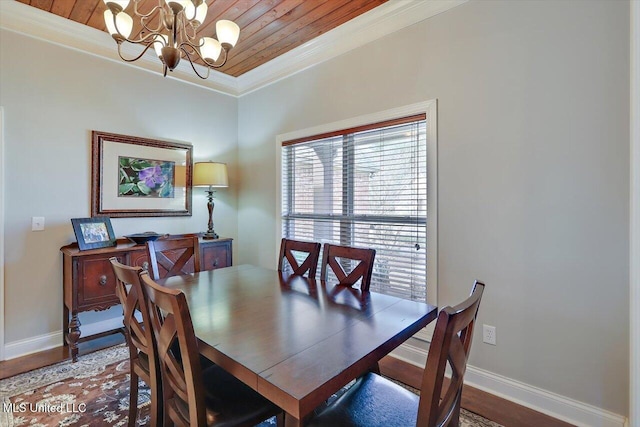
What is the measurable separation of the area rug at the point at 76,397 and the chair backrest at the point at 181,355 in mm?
774

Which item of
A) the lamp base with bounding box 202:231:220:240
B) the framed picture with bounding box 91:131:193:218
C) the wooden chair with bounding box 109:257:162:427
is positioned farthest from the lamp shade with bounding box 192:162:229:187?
the wooden chair with bounding box 109:257:162:427

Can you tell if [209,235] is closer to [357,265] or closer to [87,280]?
[87,280]

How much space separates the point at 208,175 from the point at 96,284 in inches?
57.7

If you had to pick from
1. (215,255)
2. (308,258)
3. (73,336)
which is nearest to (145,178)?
(215,255)

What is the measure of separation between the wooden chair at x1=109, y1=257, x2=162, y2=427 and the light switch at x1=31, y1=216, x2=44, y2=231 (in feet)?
5.69

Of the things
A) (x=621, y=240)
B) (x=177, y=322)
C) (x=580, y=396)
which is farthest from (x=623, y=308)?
(x=177, y=322)

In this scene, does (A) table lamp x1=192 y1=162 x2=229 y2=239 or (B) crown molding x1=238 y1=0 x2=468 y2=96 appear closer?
(B) crown molding x1=238 y1=0 x2=468 y2=96

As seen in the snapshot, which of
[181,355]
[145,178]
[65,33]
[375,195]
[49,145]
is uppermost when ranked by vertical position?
[65,33]

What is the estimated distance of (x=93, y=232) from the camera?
2.78 m

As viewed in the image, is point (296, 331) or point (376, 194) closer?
point (296, 331)

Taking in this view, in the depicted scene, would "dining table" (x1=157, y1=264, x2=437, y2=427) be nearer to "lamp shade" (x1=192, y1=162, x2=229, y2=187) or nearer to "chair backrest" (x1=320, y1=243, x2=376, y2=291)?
"chair backrest" (x1=320, y1=243, x2=376, y2=291)

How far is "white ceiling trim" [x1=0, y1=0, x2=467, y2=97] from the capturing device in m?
2.48

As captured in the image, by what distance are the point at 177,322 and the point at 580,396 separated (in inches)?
88.3

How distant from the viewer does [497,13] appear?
211cm
